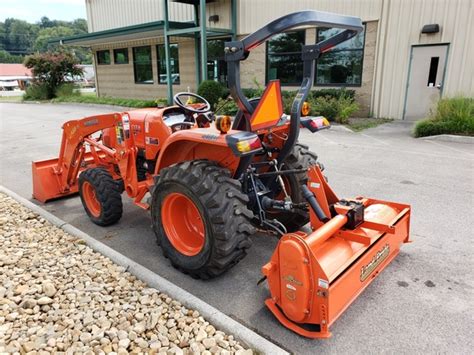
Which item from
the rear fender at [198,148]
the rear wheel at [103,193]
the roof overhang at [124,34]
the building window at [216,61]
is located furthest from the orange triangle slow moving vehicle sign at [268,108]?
the roof overhang at [124,34]

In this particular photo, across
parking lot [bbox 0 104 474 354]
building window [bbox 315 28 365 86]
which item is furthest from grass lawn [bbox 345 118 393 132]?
parking lot [bbox 0 104 474 354]

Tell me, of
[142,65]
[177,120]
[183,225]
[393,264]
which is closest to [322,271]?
[393,264]

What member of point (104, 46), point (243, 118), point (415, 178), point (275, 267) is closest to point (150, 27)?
point (104, 46)

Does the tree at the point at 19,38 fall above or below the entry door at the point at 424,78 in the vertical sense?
above

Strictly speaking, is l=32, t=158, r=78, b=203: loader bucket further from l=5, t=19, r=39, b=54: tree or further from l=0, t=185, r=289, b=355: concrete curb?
l=5, t=19, r=39, b=54: tree

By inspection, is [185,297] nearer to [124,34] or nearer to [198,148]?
[198,148]

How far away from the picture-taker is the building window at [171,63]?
59.4 ft

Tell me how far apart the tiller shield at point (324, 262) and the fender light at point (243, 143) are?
2.02 ft

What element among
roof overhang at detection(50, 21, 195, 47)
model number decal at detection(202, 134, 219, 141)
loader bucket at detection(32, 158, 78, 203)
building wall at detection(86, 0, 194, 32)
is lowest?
loader bucket at detection(32, 158, 78, 203)

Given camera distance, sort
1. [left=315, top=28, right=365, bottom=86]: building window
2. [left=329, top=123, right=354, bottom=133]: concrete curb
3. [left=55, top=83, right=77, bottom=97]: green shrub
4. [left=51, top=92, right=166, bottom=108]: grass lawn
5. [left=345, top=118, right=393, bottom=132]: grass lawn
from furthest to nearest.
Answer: [left=55, top=83, right=77, bottom=97]: green shrub < [left=51, top=92, right=166, bottom=108]: grass lawn < [left=315, top=28, right=365, bottom=86]: building window < [left=345, top=118, right=393, bottom=132]: grass lawn < [left=329, top=123, right=354, bottom=133]: concrete curb

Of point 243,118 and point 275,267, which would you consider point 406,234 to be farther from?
point 243,118

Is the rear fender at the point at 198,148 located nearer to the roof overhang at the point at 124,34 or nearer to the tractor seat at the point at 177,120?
the tractor seat at the point at 177,120

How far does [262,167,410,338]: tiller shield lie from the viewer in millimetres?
2408

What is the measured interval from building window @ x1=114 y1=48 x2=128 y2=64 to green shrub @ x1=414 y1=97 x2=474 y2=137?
16.5 meters
